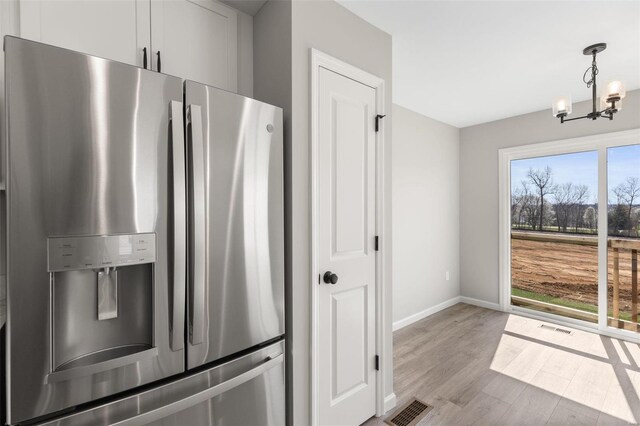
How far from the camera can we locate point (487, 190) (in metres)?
4.27

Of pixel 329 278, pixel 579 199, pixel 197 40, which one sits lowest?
pixel 329 278

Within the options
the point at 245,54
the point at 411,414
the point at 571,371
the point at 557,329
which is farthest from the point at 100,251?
the point at 557,329

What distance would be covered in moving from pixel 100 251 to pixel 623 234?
4.64 metres

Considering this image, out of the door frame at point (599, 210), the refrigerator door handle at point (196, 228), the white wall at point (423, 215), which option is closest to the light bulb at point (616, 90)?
the door frame at point (599, 210)

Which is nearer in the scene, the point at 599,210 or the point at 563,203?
the point at 599,210

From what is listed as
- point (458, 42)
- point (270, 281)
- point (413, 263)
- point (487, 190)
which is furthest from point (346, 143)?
point (487, 190)

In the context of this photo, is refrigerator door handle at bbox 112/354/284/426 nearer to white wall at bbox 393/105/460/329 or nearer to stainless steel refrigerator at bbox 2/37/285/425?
stainless steel refrigerator at bbox 2/37/285/425

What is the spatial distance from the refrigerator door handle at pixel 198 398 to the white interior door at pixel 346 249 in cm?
41

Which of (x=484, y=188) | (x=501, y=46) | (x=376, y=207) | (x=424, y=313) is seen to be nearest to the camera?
(x=376, y=207)

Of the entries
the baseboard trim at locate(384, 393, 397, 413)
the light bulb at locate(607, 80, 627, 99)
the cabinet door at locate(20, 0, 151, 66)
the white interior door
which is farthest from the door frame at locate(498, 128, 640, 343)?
the cabinet door at locate(20, 0, 151, 66)

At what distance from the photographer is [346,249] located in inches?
72.2

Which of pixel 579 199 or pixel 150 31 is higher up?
pixel 150 31

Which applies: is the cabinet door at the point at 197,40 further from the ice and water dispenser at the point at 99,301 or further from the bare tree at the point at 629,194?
the bare tree at the point at 629,194

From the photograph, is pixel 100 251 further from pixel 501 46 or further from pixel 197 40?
pixel 501 46
